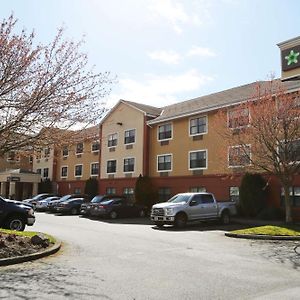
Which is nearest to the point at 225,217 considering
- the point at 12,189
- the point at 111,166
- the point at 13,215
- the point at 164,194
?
the point at 164,194

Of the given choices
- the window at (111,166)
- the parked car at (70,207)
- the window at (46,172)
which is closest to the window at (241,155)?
the parked car at (70,207)

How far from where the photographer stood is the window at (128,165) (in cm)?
3862

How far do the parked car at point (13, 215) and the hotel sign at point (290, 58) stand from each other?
1245 centimetres

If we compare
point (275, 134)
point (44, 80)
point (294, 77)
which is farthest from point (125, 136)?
point (44, 80)

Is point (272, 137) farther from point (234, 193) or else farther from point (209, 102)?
point (209, 102)

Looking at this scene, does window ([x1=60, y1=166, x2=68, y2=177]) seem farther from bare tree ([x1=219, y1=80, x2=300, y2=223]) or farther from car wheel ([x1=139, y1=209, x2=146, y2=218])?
bare tree ([x1=219, y1=80, x2=300, y2=223])

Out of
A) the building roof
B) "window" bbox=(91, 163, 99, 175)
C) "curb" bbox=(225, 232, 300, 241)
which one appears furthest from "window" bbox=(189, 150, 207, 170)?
"curb" bbox=(225, 232, 300, 241)

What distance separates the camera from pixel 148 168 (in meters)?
37.1

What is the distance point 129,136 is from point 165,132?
494 cm

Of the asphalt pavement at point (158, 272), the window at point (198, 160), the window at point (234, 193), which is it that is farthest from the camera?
the window at point (198, 160)

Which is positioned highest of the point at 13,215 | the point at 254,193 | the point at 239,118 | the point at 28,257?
the point at 239,118

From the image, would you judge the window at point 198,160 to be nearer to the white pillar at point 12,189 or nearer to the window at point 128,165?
the window at point 128,165

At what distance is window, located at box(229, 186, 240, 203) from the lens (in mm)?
28953

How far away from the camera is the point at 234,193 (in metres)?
29.3
